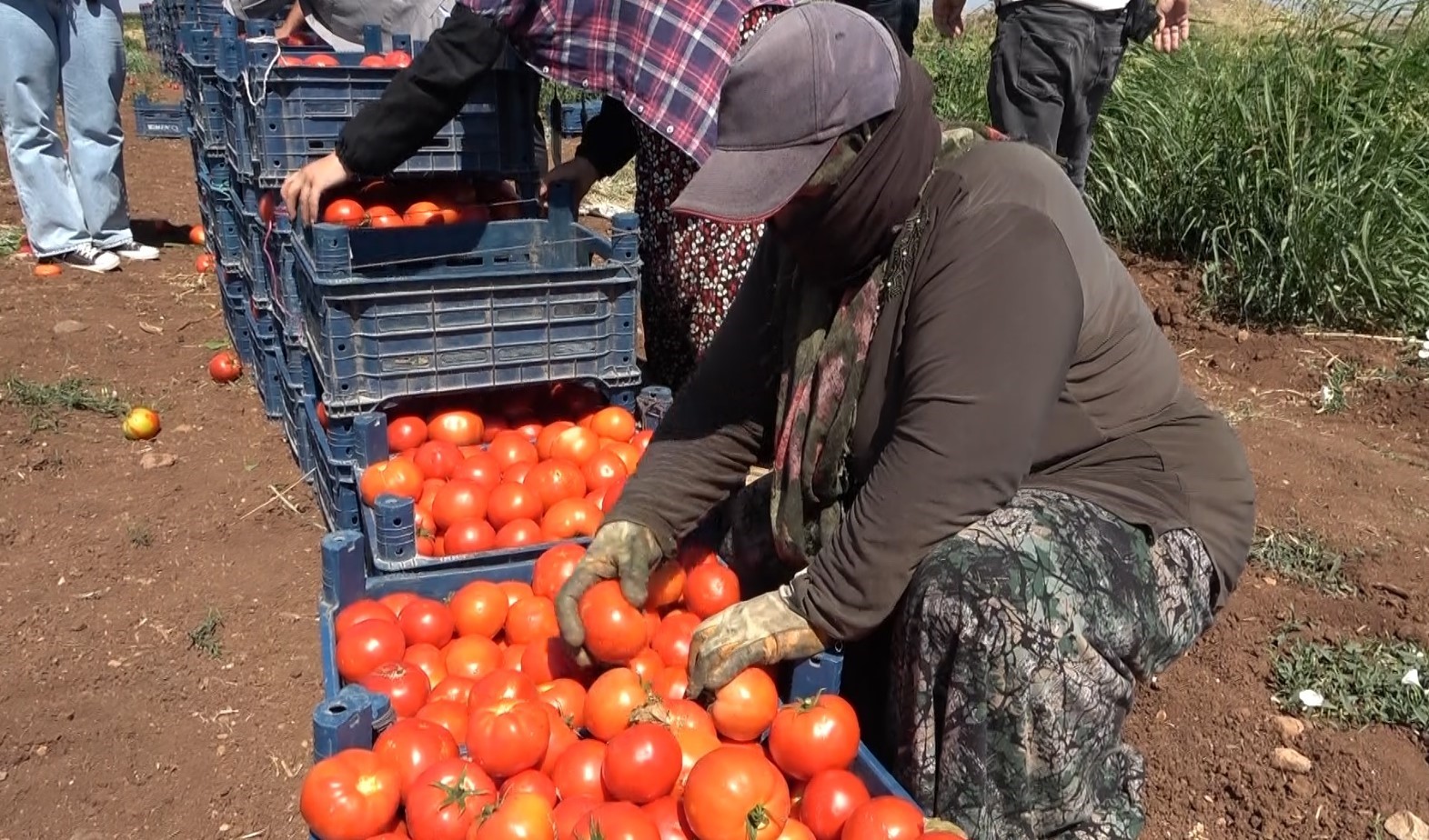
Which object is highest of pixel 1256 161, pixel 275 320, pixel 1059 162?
pixel 1059 162

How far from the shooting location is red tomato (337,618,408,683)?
2.53 metres

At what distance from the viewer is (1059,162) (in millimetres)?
2508

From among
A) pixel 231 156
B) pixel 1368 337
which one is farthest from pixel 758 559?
pixel 1368 337

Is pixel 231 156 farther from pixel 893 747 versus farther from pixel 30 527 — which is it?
pixel 893 747

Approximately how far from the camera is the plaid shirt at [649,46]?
11.7 feet

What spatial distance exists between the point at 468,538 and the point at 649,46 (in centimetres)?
161

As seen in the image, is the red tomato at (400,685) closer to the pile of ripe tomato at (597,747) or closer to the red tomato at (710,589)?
the pile of ripe tomato at (597,747)

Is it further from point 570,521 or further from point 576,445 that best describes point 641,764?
point 576,445

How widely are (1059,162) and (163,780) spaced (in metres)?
2.56

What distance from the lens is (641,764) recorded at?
2082 millimetres

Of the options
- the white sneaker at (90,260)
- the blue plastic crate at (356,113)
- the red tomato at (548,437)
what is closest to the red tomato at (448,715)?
the red tomato at (548,437)

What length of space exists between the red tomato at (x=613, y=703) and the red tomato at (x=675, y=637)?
0.17m

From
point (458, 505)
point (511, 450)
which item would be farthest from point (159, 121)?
point (458, 505)

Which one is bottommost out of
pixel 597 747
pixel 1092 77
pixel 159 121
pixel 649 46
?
pixel 159 121
